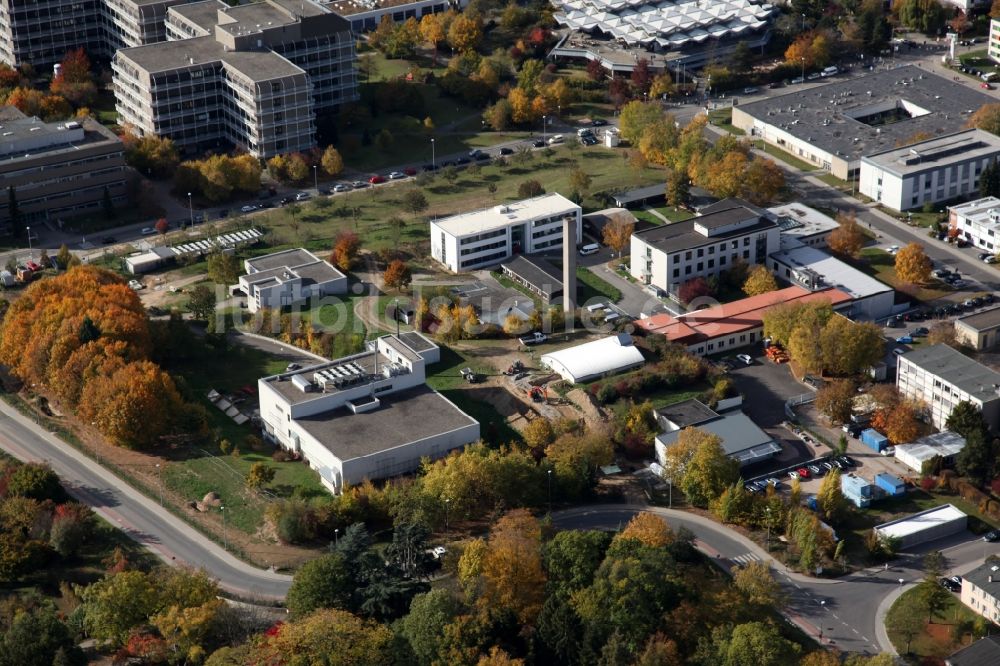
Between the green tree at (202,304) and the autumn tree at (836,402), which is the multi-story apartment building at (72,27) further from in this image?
the autumn tree at (836,402)

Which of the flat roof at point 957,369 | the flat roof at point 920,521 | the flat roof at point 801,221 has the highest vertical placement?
the flat roof at point 801,221

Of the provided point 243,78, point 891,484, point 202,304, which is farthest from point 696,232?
point 243,78

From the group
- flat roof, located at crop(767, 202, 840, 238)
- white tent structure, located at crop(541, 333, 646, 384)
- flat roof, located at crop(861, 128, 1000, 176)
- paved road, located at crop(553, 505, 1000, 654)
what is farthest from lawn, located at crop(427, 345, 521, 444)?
flat roof, located at crop(861, 128, 1000, 176)

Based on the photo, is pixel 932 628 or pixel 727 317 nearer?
pixel 932 628

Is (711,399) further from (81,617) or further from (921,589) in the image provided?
(81,617)

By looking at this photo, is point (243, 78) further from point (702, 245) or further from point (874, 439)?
point (874, 439)

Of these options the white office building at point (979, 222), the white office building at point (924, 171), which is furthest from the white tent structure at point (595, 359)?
the white office building at point (924, 171)
